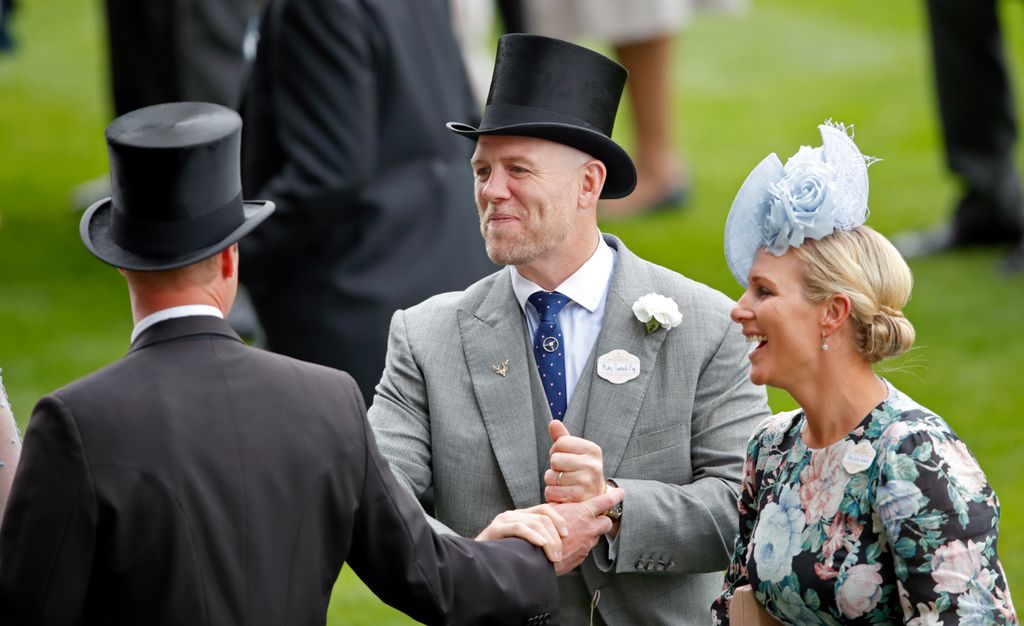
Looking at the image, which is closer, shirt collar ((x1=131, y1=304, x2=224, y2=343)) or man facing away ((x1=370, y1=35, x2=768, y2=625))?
shirt collar ((x1=131, y1=304, x2=224, y2=343))

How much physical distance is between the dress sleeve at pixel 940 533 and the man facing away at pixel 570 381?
67cm

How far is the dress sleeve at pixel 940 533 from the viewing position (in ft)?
10.6

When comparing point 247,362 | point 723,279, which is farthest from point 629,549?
point 723,279

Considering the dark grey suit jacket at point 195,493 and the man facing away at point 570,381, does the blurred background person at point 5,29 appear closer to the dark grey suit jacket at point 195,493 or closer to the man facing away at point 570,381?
the man facing away at point 570,381

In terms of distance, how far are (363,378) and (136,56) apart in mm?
3958

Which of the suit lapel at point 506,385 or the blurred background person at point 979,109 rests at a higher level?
the suit lapel at point 506,385

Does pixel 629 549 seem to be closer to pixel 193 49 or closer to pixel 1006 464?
pixel 1006 464

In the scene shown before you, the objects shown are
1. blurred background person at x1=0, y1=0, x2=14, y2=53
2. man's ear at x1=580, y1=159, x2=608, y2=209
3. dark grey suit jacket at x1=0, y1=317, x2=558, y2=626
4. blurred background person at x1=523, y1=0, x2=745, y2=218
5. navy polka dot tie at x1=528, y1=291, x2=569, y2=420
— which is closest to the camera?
dark grey suit jacket at x1=0, y1=317, x2=558, y2=626

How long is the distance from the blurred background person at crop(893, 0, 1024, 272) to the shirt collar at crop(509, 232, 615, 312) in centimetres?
595

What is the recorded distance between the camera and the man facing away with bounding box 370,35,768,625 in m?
3.95

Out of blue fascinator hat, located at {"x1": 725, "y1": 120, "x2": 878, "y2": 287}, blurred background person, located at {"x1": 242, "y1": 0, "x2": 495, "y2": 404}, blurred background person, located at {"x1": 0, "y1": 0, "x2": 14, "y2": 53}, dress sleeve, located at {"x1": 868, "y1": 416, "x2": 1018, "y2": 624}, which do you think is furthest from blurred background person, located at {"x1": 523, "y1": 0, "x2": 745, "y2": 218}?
dress sleeve, located at {"x1": 868, "y1": 416, "x2": 1018, "y2": 624}

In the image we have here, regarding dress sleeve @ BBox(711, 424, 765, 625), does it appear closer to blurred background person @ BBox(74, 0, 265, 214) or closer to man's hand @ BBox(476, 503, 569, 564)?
man's hand @ BBox(476, 503, 569, 564)

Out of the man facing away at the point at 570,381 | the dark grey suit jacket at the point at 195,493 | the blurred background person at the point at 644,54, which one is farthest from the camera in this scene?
the blurred background person at the point at 644,54

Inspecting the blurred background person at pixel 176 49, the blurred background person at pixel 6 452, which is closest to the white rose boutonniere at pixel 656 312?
the blurred background person at pixel 6 452
